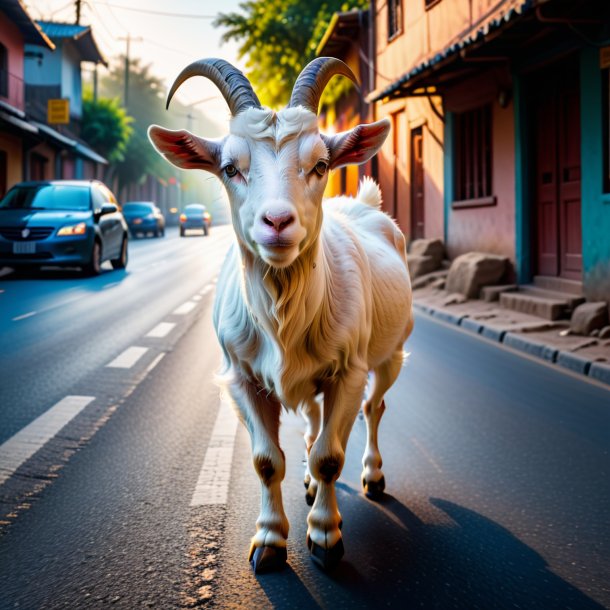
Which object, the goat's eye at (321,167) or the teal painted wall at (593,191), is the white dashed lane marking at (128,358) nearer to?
the goat's eye at (321,167)

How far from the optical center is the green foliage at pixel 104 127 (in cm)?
4344

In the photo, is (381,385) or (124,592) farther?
(381,385)

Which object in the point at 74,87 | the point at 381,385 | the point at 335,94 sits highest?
the point at 74,87

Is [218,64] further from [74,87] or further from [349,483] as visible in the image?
[74,87]

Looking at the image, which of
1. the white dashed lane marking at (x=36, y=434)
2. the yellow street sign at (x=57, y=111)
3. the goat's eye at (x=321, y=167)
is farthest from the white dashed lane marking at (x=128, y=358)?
the yellow street sign at (x=57, y=111)

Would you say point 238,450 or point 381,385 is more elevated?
point 381,385

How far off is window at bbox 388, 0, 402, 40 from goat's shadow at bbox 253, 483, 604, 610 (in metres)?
18.4

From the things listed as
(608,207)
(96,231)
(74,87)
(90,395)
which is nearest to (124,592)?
(90,395)

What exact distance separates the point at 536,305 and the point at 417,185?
936 cm

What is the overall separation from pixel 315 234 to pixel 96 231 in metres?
13.6

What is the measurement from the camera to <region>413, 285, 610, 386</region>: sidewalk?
753cm

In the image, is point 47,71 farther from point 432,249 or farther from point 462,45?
point 462,45

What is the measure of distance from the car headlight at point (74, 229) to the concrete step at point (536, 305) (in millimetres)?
8330

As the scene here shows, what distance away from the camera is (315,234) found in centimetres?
310
